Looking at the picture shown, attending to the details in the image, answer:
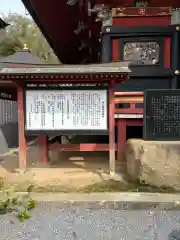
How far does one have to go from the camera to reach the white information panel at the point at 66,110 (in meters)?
7.46

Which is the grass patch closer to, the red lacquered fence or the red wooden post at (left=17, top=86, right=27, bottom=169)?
the red wooden post at (left=17, top=86, right=27, bottom=169)

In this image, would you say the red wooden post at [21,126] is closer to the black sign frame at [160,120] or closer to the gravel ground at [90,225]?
the gravel ground at [90,225]

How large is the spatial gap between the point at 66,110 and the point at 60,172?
58.9 inches

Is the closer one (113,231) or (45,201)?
(113,231)

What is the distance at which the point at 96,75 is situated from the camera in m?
7.05

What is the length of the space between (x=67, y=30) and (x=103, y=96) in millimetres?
5341

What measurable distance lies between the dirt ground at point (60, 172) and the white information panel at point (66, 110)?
3.51 ft

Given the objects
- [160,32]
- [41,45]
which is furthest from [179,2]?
[41,45]

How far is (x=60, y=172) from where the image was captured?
7781 millimetres

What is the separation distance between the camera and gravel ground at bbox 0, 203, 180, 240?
167 inches

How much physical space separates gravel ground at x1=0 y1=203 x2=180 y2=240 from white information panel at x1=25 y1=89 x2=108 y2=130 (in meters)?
2.51

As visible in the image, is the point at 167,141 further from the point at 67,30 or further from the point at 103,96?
the point at 67,30

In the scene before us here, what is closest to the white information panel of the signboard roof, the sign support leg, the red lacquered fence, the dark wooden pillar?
the signboard roof

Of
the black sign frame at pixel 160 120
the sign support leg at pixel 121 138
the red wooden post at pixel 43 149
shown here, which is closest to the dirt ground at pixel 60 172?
the red wooden post at pixel 43 149
